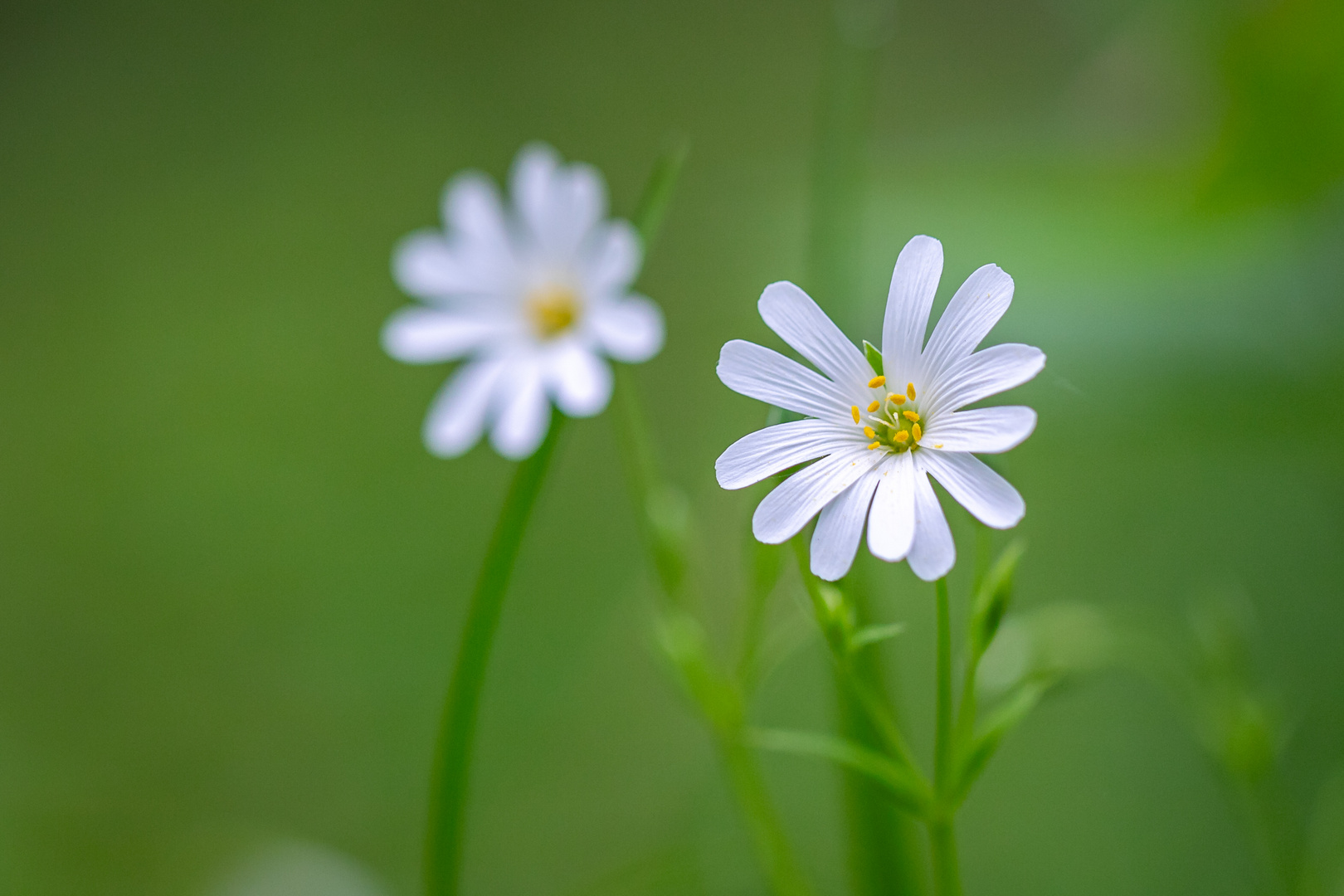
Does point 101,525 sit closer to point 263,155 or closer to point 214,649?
point 214,649

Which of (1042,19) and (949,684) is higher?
(1042,19)

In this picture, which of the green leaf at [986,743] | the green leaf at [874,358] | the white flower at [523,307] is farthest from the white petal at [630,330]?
the green leaf at [986,743]

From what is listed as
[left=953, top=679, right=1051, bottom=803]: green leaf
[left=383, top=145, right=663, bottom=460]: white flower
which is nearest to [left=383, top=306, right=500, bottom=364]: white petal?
[left=383, top=145, right=663, bottom=460]: white flower

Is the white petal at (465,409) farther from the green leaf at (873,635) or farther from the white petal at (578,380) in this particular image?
the green leaf at (873,635)

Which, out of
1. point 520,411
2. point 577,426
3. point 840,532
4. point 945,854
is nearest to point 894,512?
point 840,532

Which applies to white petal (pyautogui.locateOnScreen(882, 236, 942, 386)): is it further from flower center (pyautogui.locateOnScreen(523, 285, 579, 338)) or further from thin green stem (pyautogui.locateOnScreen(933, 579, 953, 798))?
flower center (pyautogui.locateOnScreen(523, 285, 579, 338))

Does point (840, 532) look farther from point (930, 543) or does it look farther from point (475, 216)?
point (475, 216)

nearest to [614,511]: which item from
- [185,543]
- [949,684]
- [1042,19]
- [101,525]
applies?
[185,543]
